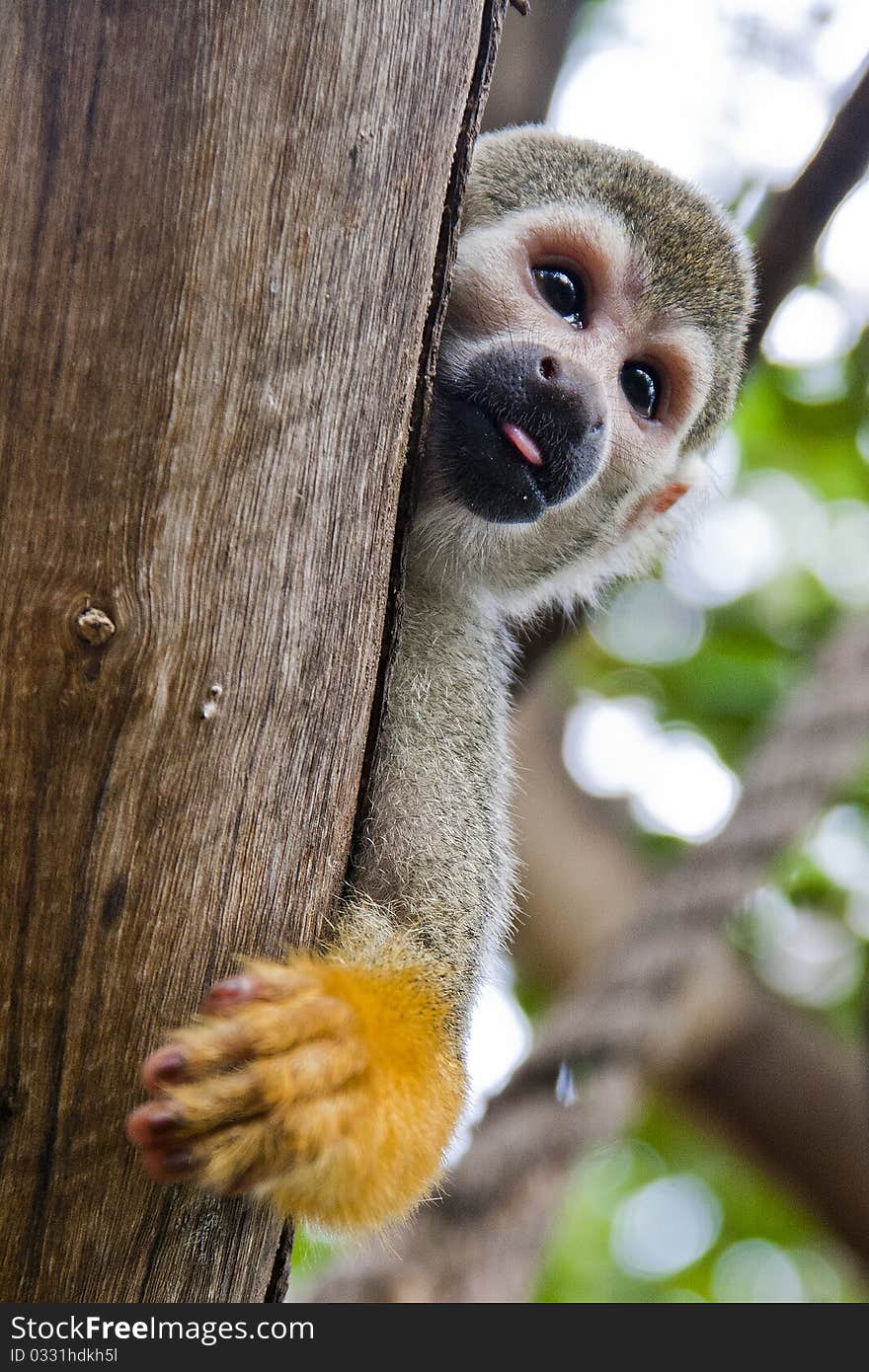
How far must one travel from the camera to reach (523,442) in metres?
2.85

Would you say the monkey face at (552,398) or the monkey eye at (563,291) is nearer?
the monkey face at (552,398)

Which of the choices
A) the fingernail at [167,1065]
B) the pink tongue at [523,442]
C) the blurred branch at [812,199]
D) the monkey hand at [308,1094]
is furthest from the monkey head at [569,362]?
the fingernail at [167,1065]

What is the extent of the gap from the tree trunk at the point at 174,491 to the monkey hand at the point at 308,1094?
84mm

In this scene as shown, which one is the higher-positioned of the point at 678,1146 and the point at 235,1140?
the point at 235,1140

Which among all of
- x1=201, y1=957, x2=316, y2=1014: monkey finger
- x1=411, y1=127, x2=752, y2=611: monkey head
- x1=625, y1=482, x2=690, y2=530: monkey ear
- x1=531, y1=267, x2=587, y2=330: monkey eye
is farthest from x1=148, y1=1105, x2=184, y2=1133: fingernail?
x1=625, y1=482, x2=690, y2=530: monkey ear

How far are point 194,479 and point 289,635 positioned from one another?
282 mm

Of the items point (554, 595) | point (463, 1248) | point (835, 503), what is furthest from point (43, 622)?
point (835, 503)

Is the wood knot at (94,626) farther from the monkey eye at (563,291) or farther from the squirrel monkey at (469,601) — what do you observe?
the monkey eye at (563,291)

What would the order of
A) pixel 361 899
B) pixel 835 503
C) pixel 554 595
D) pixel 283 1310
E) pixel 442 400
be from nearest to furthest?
pixel 283 1310 → pixel 361 899 → pixel 442 400 → pixel 554 595 → pixel 835 503

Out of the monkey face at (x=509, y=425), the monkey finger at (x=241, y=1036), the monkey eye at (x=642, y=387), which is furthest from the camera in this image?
the monkey eye at (x=642, y=387)

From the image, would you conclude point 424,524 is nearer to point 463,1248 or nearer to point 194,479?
point 194,479

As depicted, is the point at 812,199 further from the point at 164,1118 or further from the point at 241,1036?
the point at 164,1118

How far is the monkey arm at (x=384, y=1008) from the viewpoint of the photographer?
1.90 m

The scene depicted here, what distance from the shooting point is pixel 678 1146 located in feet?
27.0
